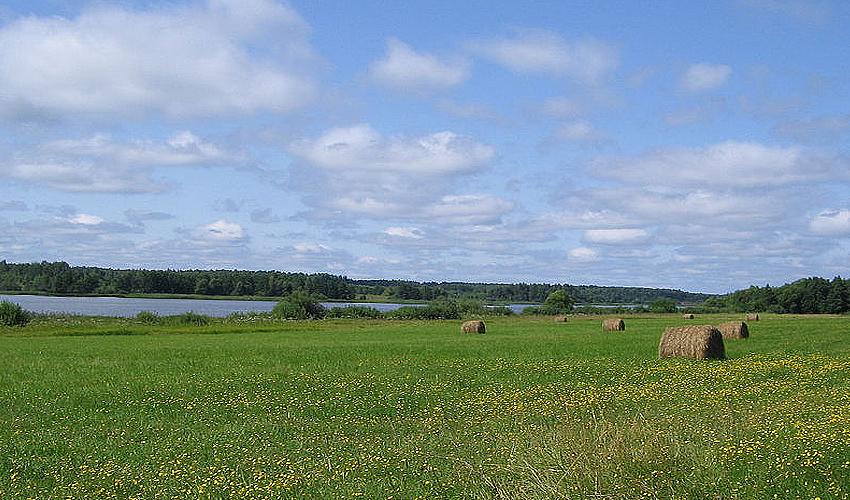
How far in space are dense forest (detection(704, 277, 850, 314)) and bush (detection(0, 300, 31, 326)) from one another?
10368cm

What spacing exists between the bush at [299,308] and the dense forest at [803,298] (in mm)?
71036

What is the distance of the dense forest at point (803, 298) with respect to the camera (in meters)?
126

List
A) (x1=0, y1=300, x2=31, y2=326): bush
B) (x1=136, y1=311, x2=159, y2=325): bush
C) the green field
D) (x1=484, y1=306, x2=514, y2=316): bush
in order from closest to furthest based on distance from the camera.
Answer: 1. the green field
2. (x1=0, y1=300, x2=31, y2=326): bush
3. (x1=136, y1=311, x2=159, y2=325): bush
4. (x1=484, y1=306, x2=514, y2=316): bush

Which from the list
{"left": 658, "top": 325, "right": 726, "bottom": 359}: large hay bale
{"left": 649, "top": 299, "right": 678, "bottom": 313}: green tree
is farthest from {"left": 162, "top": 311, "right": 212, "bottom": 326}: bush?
{"left": 649, "top": 299, "right": 678, "bottom": 313}: green tree

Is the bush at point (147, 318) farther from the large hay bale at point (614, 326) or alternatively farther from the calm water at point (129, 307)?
the large hay bale at point (614, 326)

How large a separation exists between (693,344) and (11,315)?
58.2 metres

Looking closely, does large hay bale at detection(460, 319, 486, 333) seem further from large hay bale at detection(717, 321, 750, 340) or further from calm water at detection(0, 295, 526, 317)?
calm water at detection(0, 295, 526, 317)

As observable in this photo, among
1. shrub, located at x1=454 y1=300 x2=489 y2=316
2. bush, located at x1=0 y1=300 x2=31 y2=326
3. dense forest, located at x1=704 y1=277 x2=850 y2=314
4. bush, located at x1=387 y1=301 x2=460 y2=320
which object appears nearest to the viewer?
bush, located at x1=0 y1=300 x2=31 y2=326

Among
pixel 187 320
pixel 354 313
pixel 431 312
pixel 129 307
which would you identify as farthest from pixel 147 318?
pixel 129 307

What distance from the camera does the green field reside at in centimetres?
969

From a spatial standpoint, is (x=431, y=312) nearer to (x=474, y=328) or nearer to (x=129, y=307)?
(x=474, y=328)

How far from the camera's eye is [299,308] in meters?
91.7

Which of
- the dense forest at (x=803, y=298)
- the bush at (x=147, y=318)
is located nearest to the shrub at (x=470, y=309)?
the bush at (x=147, y=318)

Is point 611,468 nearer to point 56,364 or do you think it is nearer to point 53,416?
point 53,416
